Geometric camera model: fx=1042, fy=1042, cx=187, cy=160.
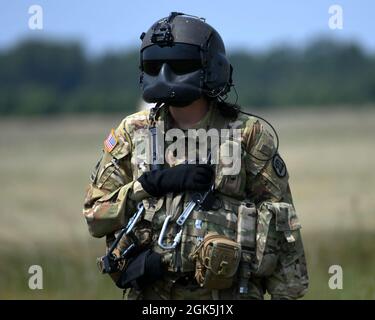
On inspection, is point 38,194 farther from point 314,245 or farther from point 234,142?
point 234,142

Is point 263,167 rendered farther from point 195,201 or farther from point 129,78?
point 129,78

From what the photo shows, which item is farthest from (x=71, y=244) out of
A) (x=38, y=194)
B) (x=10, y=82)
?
(x=10, y=82)

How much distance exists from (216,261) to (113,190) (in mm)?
787

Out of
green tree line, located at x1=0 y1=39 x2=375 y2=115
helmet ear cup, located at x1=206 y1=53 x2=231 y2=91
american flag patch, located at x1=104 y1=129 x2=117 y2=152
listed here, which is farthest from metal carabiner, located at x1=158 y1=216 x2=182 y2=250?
green tree line, located at x1=0 y1=39 x2=375 y2=115

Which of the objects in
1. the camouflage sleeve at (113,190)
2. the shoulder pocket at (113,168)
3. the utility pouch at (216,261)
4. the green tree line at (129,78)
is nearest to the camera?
the utility pouch at (216,261)

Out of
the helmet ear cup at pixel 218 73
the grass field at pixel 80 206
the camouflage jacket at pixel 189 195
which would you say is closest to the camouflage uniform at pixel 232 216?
the camouflage jacket at pixel 189 195

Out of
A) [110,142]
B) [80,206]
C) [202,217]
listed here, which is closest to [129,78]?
[80,206]

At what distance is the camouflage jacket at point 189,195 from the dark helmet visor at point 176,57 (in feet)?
0.93

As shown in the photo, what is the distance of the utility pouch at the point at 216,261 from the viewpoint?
5273 millimetres

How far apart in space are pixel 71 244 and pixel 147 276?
7534 mm

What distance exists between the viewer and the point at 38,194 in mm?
24781

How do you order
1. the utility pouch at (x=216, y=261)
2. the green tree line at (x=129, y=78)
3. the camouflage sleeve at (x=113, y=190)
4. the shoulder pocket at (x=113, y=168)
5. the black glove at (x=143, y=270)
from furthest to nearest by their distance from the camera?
the green tree line at (x=129, y=78) → the shoulder pocket at (x=113, y=168) → the camouflage sleeve at (x=113, y=190) → the black glove at (x=143, y=270) → the utility pouch at (x=216, y=261)

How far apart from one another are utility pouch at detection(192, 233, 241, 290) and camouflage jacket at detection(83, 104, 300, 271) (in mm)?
91

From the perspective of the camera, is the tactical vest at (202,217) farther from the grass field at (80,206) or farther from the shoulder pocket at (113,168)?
the grass field at (80,206)
